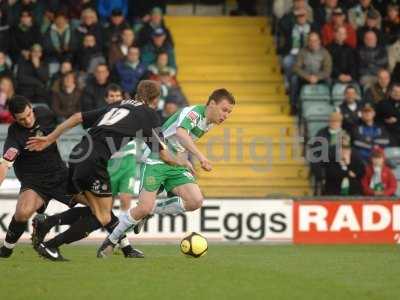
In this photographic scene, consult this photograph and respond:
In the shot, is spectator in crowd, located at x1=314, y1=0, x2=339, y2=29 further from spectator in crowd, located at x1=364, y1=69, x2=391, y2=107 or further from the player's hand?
the player's hand

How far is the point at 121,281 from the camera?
34.5ft

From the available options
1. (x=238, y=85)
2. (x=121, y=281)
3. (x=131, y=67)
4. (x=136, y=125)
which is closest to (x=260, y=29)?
(x=238, y=85)

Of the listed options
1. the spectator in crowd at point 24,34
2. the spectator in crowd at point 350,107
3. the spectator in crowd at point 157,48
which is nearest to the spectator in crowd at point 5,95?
the spectator in crowd at point 24,34

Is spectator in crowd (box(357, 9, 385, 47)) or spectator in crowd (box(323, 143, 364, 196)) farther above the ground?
spectator in crowd (box(357, 9, 385, 47))

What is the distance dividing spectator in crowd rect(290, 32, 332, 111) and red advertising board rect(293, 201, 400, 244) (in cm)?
356

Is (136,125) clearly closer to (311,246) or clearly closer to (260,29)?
(311,246)

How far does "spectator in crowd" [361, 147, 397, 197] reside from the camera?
18.5 m

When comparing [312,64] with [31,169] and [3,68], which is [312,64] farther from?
[31,169]

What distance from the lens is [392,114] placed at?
19750 millimetres

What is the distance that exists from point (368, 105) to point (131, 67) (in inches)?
150

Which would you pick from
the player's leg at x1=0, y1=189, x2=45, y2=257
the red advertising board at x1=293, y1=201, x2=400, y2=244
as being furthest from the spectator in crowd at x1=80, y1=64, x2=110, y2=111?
the player's leg at x1=0, y1=189, x2=45, y2=257

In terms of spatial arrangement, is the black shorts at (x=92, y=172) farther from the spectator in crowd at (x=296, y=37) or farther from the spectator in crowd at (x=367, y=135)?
the spectator in crowd at (x=296, y=37)

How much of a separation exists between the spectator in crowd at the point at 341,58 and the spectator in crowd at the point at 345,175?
7.57 ft

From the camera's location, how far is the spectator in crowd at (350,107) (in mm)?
19500
